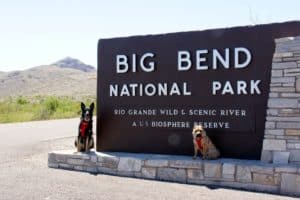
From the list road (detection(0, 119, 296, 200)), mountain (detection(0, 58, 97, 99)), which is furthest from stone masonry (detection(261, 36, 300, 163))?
mountain (detection(0, 58, 97, 99))

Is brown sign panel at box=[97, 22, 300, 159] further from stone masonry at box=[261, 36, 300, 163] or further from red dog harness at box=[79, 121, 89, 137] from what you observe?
red dog harness at box=[79, 121, 89, 137]

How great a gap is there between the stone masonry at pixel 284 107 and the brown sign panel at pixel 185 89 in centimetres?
17

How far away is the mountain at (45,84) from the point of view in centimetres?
9980

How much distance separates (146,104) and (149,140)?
76cm

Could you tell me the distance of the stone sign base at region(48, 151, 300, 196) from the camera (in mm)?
8234

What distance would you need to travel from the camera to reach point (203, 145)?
30.5 ft

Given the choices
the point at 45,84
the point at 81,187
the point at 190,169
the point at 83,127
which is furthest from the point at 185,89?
the point at 45,84

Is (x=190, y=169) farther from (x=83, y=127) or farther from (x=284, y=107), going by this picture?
(x=83, y=127)

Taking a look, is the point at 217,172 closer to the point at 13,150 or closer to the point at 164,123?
the point at 164,123

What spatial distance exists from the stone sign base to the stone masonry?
390 millimetres

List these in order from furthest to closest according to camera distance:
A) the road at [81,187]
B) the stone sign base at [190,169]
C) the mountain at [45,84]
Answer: the mountain at [45,84] → the stone sign base at [190,169] → the road at [81,187]

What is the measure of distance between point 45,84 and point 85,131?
108m

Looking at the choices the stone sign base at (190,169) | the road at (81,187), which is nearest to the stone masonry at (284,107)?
the stone sign base at (190,169)

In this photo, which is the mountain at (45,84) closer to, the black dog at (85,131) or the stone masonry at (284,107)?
the black dog at (85,131)
